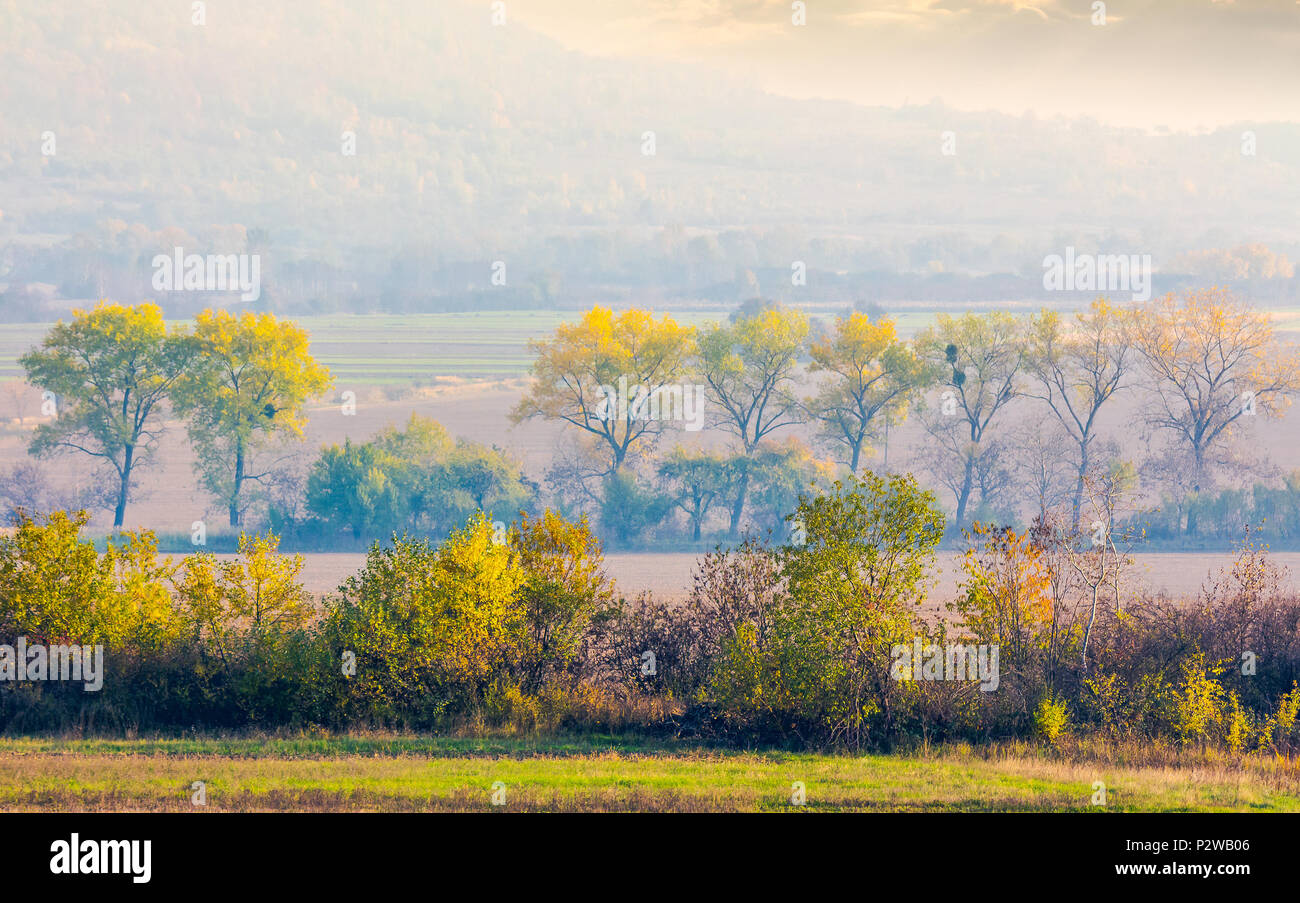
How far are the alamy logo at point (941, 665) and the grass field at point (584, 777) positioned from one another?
1744 mm

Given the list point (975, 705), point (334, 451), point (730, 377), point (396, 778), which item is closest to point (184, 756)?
point (396, 778)

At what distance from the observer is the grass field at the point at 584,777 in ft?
57.7

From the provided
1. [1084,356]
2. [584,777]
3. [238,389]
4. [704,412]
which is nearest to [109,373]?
[238,389]

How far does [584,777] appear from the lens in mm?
19578

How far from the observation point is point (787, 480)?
69562 mm

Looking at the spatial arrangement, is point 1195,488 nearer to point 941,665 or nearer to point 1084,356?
point 1084,356

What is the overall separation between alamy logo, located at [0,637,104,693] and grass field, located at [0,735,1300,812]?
306 centimetres

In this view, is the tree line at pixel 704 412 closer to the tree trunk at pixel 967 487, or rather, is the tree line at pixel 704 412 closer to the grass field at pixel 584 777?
the tree trunk at pixel 967 487

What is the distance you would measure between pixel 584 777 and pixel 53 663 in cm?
1370

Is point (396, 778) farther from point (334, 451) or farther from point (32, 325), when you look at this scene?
point (32, 325)

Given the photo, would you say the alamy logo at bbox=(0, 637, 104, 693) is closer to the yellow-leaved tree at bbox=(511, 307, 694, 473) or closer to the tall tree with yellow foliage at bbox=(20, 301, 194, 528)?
the tall tree with yellow foliage at bbox=(20, 301, 194, 528)

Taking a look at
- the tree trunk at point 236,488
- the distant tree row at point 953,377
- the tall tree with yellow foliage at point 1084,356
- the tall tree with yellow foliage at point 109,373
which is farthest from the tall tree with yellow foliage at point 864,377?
A: the tall tree with yellow foliage at point 109,373

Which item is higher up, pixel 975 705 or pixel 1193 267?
pixel 1193 267

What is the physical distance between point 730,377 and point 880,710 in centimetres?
5301
